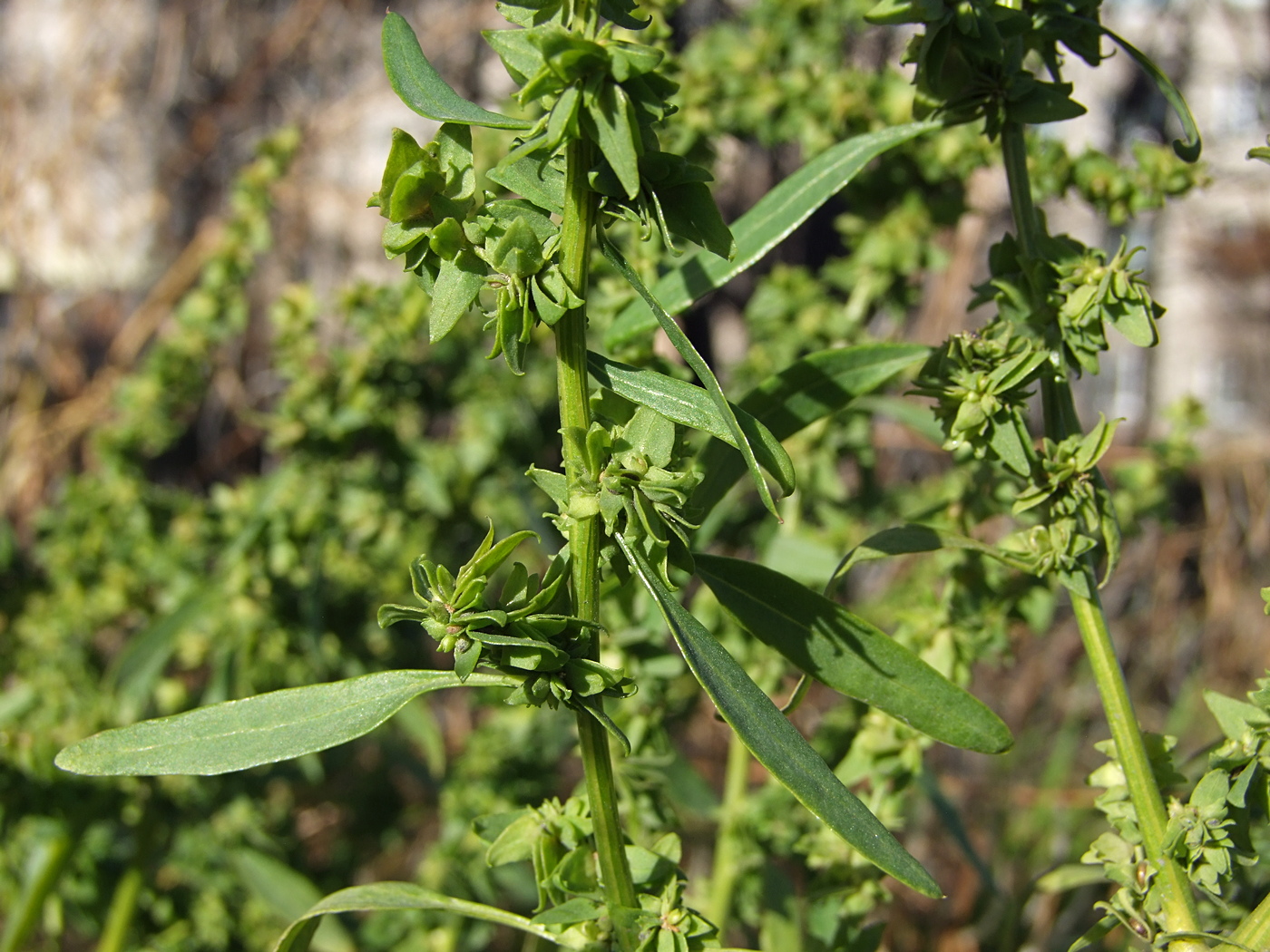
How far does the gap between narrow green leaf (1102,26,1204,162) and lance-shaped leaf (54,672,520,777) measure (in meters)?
0.50

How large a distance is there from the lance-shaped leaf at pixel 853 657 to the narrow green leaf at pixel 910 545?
36 millimetres

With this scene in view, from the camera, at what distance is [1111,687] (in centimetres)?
58

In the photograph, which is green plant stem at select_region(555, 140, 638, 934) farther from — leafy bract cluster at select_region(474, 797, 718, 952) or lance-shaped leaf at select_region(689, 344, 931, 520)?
lance-shaped leaf at select_region(689, 344, 931, 520)

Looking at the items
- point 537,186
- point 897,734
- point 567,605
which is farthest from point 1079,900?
point 537,186

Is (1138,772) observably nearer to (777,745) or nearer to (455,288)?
(777,745)

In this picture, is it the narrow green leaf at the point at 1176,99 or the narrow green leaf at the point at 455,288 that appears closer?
the narrow green leaf at the point at 455,288

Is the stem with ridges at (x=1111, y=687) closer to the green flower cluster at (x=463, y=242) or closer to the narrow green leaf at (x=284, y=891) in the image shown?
the green flower cluster at (x=463, y=242)

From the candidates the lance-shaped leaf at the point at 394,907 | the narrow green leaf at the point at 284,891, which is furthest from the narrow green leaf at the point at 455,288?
the narrow green leaf at the point at 284,891

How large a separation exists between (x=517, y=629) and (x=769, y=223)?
1.06ft

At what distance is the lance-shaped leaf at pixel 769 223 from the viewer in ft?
2.10

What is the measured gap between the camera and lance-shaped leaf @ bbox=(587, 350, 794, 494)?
497 millimetres

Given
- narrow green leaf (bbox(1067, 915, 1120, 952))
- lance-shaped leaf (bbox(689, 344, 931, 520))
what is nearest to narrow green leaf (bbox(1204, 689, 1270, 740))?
narrow green leaf (bbox(1067, 915, 1120, 952))

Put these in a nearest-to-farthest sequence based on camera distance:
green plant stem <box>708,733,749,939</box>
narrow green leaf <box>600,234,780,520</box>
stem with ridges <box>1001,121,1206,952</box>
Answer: narrow green leaf <box>600,234,780,520</box>
stem with ridges <box>1001,121,1206,952</box>
green plant stem <box>708,733,749,939</box>

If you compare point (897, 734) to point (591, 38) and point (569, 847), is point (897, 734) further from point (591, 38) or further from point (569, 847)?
point (591, 38)
